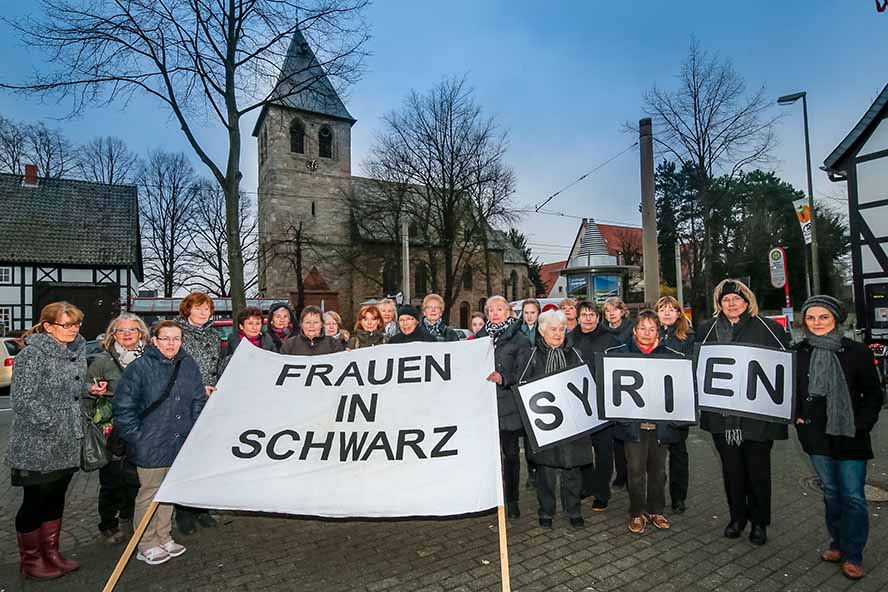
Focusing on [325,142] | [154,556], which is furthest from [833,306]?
[325,142]

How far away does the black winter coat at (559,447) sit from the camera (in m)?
4.19

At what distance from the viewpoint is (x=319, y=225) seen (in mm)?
39625

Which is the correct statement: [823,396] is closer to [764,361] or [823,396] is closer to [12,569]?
[764,361]

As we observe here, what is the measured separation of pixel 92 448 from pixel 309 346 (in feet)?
6.13

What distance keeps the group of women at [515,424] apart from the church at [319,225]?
103 ft

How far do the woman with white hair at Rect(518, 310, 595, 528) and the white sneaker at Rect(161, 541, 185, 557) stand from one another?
2801mm

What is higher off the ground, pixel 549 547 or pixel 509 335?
pixel 509 335

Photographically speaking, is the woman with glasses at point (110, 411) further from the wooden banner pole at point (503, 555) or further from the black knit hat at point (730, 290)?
the black knit hat at point (730, 290)

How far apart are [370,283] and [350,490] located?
124ft

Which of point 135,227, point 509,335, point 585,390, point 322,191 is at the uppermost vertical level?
point 322,191

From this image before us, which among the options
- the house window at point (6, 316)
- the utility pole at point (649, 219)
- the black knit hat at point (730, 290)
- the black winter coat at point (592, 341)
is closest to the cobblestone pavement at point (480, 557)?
the black winter coat at point (592, 341)

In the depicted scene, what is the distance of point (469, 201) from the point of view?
31.5m

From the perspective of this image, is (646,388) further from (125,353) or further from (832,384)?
(125,353)

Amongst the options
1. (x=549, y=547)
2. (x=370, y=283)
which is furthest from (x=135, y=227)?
(x=549, y=547)
